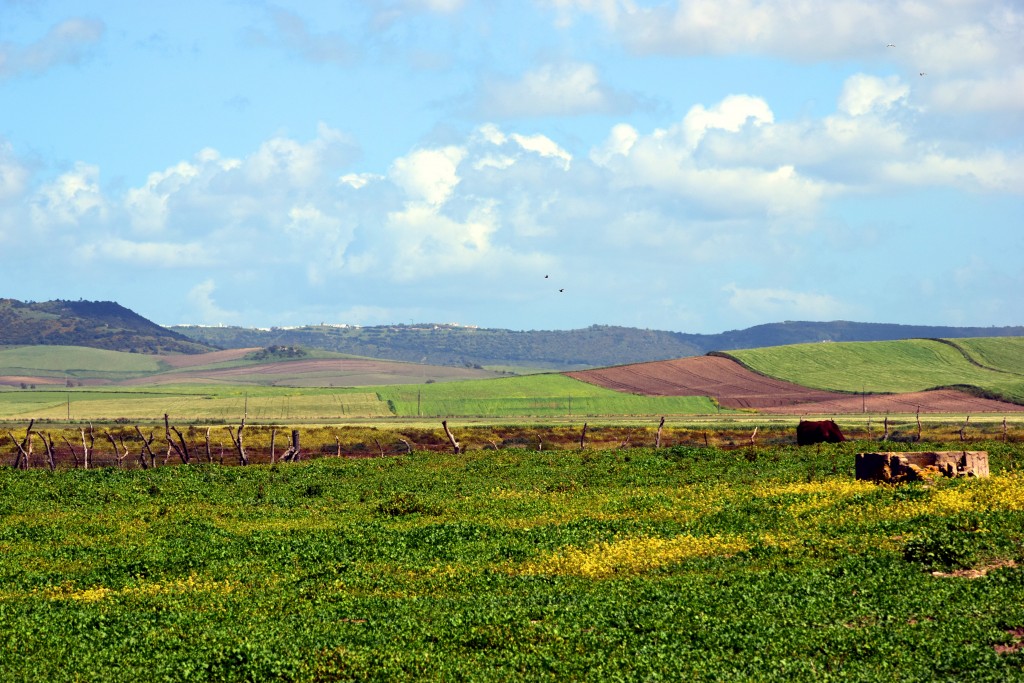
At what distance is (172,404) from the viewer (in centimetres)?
18138

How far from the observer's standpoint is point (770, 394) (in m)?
174

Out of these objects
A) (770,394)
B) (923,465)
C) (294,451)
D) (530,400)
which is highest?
(770,394)

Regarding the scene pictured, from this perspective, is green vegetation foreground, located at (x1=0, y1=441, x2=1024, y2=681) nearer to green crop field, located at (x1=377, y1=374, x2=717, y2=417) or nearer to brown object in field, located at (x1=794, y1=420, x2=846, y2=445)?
brown object in field, located at (x1=794, y1=420, x2=846, y2=445)

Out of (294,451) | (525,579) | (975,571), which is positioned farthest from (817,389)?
(525,579)

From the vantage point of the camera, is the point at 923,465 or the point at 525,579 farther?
the point at 923,465

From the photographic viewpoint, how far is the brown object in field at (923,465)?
148 ft

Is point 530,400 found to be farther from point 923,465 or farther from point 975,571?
point 975,571

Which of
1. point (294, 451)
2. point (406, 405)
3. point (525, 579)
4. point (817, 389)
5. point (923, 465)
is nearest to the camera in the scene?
point (525, 579)

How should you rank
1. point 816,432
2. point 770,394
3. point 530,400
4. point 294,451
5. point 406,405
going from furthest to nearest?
1. point 406,405
2. point 770,394
3. point 530,400
4. point 294,451
5. point 816,432

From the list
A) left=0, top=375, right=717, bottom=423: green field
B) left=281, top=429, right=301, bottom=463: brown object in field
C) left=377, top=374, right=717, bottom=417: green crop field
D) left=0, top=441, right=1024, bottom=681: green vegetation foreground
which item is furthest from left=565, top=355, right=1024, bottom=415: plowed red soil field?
left=0, top=441, right=1024, bottom=681: green vegetation foreground

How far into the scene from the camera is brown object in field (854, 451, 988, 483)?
45250 millimetres

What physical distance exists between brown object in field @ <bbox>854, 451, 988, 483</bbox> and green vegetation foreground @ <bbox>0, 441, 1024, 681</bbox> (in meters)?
1.59

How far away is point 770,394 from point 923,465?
13055cm

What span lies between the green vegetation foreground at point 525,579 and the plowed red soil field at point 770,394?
Result: 103232 millimetres
